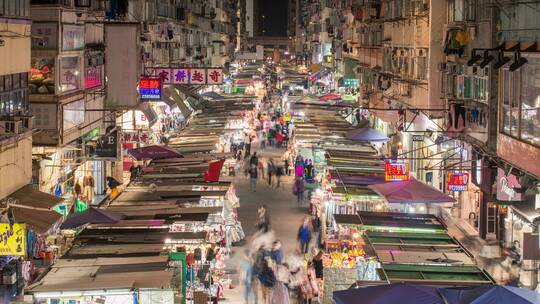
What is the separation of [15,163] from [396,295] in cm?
1274

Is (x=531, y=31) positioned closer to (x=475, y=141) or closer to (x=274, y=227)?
(x=475, y=141)

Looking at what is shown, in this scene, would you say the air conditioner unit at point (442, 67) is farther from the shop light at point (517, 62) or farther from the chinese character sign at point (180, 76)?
the shop light at point (517, 62)

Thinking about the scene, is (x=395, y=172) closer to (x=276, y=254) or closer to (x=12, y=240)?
(x=276, y=254)

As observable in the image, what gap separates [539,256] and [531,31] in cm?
485

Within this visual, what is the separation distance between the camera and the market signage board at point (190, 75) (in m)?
34.2

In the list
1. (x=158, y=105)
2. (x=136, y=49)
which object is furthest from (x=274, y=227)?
(x=158, y=105)

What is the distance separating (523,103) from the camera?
67.3 feet

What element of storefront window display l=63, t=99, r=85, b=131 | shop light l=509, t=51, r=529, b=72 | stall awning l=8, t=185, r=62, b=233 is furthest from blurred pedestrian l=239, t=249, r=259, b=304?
storefront window display l=63, t=99, r=85, b=131

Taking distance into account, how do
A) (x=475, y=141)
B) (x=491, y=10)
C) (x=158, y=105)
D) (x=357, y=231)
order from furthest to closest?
(x=158, y=105) → (x=475, y=141) → (x=491, y=10) → (x=357, y=231)

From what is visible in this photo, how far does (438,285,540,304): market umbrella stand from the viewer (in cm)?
1124

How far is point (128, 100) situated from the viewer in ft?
99.1

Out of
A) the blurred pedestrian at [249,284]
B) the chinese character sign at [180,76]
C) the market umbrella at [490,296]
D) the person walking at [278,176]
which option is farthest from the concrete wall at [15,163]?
the person walking at [278,176]

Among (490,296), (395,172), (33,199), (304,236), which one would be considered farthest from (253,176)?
(490,296)

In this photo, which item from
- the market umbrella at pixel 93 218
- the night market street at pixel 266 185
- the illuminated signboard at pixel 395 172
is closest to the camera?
the night market street at pixel 266 185
